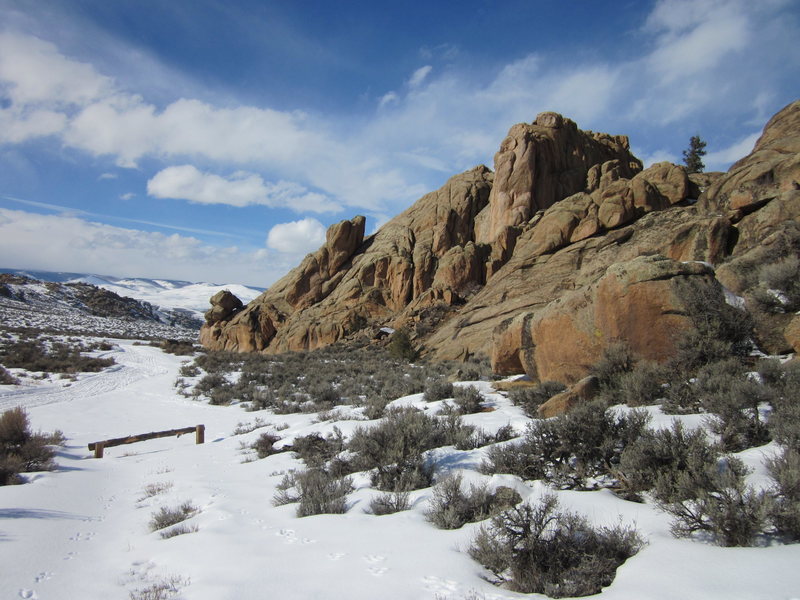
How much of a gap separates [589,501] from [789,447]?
6.22 feet

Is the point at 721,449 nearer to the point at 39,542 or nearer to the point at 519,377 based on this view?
the point at 519,377

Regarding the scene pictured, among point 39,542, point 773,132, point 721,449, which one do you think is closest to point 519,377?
point 721,449

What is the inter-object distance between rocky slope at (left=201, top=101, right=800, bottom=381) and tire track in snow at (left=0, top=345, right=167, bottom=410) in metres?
11.9

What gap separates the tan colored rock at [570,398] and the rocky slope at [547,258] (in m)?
1.36

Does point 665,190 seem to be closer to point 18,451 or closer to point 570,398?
point 570,398

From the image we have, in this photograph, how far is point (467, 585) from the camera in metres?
3.31

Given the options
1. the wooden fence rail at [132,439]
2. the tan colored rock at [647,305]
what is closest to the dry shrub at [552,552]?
the tan colored rock at [647,305]

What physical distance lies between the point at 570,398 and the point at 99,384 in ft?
77.5

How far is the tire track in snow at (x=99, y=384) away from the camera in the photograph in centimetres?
1778

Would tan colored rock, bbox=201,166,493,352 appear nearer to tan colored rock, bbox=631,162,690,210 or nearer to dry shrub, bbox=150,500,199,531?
tan colored rock, bbox=631,162,690,210

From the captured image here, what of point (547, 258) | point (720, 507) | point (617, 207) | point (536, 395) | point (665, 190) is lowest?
point (720, 507)

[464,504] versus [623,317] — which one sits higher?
[623,317]

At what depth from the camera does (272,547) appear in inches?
173

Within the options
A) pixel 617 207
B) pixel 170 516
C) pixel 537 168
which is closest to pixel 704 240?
pixel 617 207
